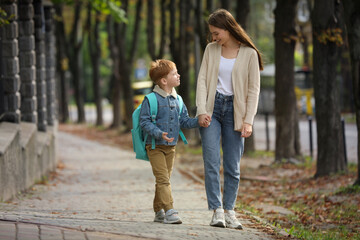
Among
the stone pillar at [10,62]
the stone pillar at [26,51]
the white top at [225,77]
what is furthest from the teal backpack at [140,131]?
the stone pillar at [26,51]

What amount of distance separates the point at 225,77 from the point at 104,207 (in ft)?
10.4

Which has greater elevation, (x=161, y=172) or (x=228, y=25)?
(x=228, y=25)

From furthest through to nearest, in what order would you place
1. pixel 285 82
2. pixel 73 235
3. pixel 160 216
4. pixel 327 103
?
pixel 285 82 < pixel 327 103 < pixel 160 216 < pixel 73 235

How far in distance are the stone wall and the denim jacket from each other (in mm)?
2490

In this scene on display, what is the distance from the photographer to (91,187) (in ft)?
A: 39.2

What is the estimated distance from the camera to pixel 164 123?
7.05 metres

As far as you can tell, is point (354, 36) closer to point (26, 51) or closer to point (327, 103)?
point (327, 103)

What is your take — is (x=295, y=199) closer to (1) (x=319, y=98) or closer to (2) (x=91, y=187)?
(1) (x=319, y=98)

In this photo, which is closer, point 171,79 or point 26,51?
Result: point 171,79

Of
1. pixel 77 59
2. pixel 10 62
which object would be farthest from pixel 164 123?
pixel 77 59

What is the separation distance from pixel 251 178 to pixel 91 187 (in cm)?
280

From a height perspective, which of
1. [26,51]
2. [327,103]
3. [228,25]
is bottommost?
[327,103]

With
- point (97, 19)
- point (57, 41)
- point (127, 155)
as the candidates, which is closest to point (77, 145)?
point (127, 155)

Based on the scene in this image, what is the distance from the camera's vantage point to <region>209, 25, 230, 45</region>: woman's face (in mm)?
6910
